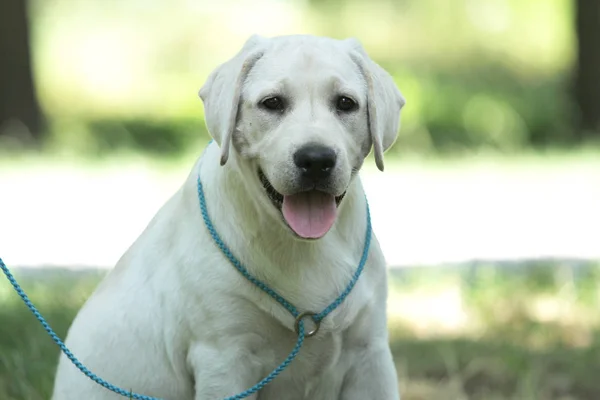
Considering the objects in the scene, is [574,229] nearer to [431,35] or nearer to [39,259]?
[39,259]

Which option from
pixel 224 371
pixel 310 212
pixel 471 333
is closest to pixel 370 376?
pixel 224 371

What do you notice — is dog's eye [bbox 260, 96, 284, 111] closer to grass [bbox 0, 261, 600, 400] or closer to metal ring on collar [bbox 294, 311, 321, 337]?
metal ring on collar [bbox 294, 311, 321, 337]

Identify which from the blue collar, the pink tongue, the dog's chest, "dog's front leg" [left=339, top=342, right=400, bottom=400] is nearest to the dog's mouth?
the pink tongue

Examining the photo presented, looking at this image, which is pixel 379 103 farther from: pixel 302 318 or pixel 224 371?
pixel 224 371

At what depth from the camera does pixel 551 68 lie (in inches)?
723

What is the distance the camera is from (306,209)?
3.53 m

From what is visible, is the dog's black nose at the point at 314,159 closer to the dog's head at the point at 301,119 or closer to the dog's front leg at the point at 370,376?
the dog's head at the point at 301,119

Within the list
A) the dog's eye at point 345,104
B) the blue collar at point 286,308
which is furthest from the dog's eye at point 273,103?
the blue collar at point 286,308

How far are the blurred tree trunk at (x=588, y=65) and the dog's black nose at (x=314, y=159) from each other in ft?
34.7

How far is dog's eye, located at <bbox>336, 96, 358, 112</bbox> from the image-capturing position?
139 inches

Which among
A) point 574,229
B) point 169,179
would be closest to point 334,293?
point 574,229

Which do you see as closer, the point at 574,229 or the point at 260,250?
the point at 260,250

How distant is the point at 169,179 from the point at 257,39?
7213mm

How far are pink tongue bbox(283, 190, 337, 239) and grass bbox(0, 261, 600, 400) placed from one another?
5.07 feet
